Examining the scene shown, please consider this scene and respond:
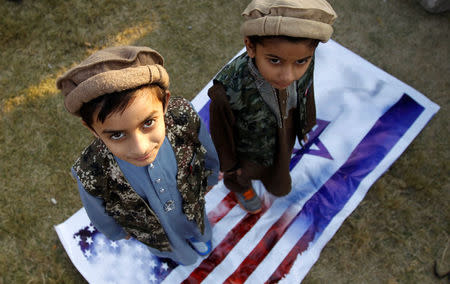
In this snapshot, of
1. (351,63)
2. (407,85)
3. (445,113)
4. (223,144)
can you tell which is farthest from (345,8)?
(223,144)

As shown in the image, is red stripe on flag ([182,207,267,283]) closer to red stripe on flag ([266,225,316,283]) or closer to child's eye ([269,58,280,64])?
red stripe on flag ([266,225,316,283])

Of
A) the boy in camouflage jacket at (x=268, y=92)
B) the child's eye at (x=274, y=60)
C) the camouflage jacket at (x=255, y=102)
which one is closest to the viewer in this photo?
the boy in camouflage jacket at (x=268, y=92)

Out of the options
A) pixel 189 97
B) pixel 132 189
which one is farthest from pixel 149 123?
pixel 189 97

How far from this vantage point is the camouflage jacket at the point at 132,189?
4.34 feet

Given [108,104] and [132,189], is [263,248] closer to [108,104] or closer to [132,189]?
[132,189]

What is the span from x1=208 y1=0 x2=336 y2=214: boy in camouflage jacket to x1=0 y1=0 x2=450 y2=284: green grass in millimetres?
946

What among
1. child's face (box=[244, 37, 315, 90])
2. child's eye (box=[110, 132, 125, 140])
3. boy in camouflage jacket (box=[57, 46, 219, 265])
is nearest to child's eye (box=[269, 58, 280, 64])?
child's face (box=[244, 37, 315, 90])

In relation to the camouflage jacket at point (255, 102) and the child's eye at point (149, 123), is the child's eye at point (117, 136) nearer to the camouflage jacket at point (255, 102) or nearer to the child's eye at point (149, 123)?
the child's eye at point (149, 123)

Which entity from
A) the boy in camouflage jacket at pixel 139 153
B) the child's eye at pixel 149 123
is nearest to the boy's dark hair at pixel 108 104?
the boy in camouflage jacket at pixel 139 153

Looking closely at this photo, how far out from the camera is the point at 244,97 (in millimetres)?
1562

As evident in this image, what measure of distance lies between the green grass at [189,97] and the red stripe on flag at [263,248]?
36 centimetres

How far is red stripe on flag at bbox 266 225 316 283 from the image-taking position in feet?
7.62

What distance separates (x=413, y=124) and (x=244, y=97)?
6.57 feet

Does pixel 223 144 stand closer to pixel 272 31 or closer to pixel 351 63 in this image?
pixel 272 31
